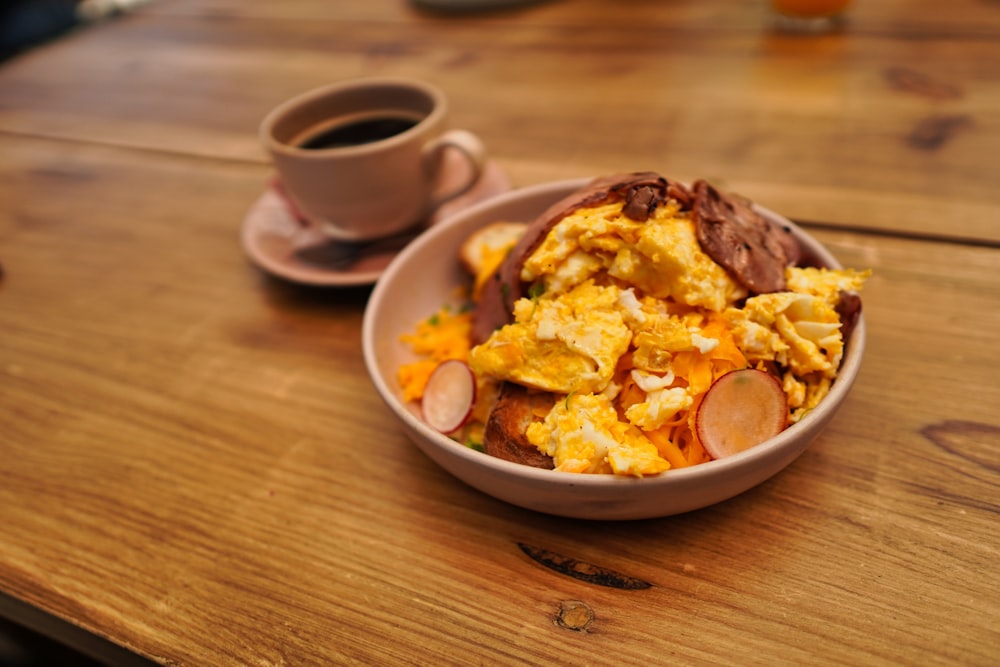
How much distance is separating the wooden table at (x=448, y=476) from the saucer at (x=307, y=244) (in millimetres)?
64

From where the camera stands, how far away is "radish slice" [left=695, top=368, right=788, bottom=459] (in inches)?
33.0

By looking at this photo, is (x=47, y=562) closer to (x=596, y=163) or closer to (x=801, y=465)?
(x=801, y=465)

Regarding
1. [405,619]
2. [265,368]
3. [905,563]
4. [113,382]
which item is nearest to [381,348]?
[265,368]

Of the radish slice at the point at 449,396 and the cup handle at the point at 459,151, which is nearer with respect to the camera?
the radish slice at the point at 449,396

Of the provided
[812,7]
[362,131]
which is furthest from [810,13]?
[362,131]

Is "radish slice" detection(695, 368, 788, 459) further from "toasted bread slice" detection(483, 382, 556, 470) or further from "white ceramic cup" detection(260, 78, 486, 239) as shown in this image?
"white ceramic cup" detection(260, 78, 486, 239)

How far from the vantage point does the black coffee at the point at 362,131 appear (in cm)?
145

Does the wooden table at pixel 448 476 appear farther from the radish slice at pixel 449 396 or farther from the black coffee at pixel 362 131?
the black coffee at pixel 362 131

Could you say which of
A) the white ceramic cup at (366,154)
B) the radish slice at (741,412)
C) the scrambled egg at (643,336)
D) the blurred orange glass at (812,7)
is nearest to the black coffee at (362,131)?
the white ceramic cup at (366,154)

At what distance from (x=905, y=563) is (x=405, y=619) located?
1.96 ft

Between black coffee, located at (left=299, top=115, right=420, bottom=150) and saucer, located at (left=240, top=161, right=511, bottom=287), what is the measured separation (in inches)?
5.6

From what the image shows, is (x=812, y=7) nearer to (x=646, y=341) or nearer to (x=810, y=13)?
(x=810, y=13)

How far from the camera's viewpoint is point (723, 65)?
197 centimetres

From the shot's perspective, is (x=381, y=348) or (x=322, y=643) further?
(x=381, y=348)
